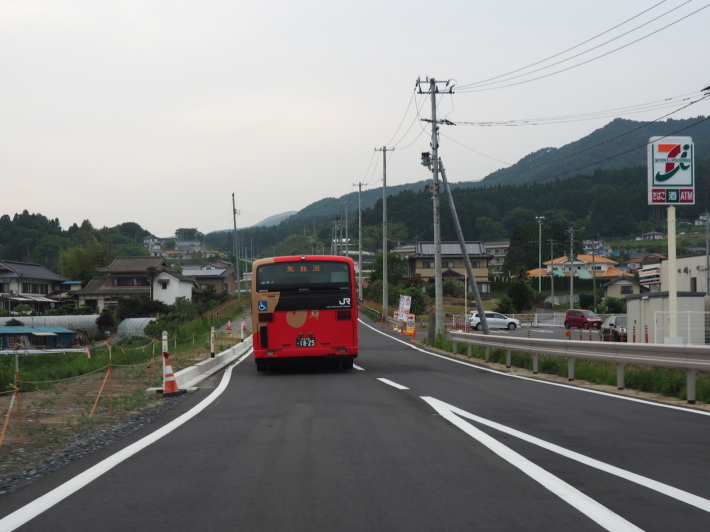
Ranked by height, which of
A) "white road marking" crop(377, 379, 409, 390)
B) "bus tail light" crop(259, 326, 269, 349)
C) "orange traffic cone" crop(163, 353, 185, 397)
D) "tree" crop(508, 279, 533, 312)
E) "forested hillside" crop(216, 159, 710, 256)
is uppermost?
"forested hillside" crop(216, 159, 710, 256)

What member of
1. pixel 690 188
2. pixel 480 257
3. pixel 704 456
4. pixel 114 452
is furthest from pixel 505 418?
pixel 480 257

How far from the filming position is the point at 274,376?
17516mm

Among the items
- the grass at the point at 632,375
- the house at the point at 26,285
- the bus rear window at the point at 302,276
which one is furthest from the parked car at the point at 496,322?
the house at the point at 26,285

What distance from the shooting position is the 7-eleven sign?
19750 mm

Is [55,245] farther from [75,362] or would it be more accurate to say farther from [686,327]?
[686,327]

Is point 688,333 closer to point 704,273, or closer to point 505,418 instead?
point 505,418

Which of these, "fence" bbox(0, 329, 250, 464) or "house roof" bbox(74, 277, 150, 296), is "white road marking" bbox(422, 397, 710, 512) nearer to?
"fence" bbox(0, 329, 250, 464)

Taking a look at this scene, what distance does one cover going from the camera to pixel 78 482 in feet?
18.5

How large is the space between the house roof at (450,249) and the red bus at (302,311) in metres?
75.3

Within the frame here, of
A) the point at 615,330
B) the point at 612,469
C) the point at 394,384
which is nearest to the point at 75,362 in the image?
the point at 394,384

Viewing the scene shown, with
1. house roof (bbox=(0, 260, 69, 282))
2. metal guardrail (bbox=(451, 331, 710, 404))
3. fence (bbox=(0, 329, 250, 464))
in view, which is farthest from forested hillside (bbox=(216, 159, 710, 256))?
metal guardrail (bbox=(451, 331, 710, 404))

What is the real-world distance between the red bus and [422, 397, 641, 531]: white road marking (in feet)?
33.4

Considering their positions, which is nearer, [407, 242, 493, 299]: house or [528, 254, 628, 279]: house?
[407, 242, 493, 299]: house

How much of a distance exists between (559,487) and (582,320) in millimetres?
48307
